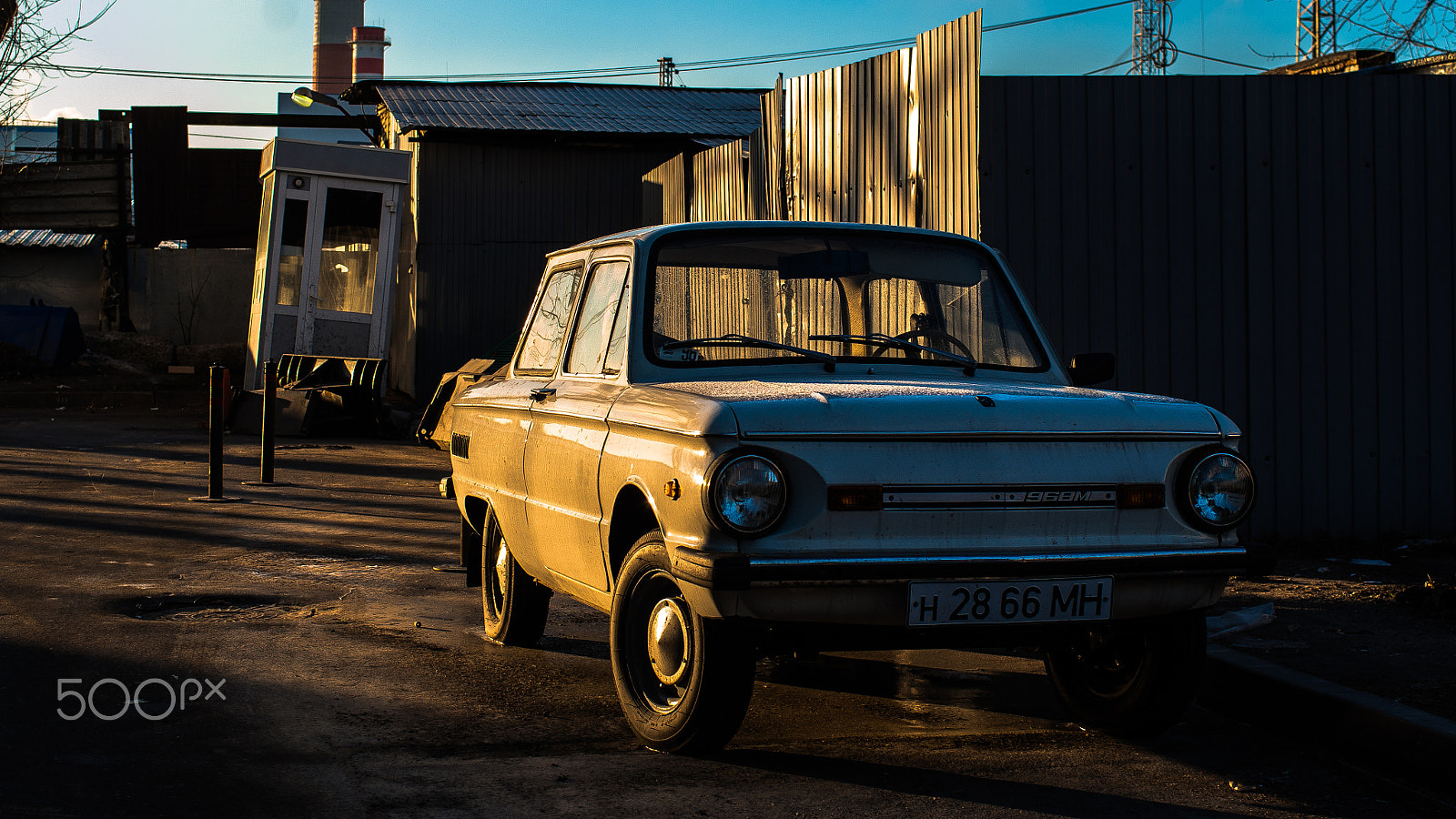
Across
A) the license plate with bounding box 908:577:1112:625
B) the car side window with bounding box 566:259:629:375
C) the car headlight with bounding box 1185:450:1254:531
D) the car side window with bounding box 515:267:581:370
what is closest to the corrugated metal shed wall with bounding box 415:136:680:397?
the car side window with bounding box 515:267:581:370

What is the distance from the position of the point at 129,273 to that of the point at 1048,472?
93.8 ft

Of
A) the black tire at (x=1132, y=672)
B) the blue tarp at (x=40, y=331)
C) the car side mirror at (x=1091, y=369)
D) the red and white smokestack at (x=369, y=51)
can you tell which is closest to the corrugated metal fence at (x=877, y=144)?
the car side mirror at (x=1091, y=369)

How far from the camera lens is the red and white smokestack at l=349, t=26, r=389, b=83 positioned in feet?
247

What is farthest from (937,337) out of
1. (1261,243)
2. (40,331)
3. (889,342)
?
(40,331)

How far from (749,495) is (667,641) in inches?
27.0

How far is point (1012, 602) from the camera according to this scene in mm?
3873

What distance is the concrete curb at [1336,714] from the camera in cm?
412

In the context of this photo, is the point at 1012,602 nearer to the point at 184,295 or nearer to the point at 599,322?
the point at 599,322

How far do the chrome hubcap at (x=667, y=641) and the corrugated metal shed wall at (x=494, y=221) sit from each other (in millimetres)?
18691

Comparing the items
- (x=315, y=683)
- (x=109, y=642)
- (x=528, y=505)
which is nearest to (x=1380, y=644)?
(x=528, y=505)

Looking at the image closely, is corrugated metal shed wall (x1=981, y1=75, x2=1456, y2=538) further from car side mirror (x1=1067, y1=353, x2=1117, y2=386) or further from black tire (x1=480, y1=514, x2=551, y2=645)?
black tire (x1=480, y1=514, x2=551, y2=645)

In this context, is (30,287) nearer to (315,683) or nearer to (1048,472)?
(315,683)

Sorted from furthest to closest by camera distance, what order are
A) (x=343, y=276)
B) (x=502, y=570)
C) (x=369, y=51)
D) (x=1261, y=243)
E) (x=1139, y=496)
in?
(x=369, y=51), (x=343, y=276), (x=1261, y=243), (x=502, y=570), (x=1139, y=496)

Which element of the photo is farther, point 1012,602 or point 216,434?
point 216,434
